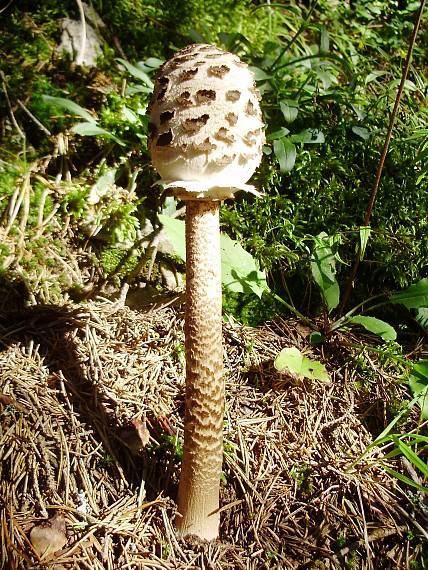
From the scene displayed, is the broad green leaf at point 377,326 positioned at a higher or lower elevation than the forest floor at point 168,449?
higher

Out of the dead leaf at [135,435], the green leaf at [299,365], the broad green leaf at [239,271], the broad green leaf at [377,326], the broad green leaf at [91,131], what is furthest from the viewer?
the broad green leaf at [91,131]

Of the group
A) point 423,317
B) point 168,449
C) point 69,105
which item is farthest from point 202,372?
point 69,105

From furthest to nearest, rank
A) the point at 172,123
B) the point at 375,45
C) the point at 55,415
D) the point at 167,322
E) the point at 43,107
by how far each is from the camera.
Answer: the point at 375,45 → the point at 43,107 → the point at 167,322 → the point at 55,415 → the point at 172,123

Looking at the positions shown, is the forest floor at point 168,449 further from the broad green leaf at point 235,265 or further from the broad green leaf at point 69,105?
the broad green leaf at point 69,105

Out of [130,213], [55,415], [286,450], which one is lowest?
[286,450]

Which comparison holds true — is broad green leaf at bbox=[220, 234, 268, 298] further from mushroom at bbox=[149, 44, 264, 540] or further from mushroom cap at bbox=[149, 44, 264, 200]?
mushroom cap at bbox=[149, 44, 264, 200]

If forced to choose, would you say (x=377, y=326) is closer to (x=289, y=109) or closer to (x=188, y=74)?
(x=289, y=109)

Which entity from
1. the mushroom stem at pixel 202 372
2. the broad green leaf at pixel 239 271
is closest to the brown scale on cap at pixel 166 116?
the mushroom stem at pixel 202 372

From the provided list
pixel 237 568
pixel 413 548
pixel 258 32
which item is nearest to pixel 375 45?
pixel 258 32

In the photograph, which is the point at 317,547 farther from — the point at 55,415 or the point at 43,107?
the point at 43,107
